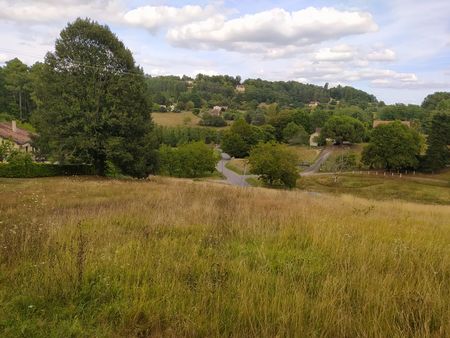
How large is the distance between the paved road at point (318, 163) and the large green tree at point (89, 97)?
182 ft

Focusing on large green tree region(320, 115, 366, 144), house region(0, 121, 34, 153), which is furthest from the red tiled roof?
large green tree region(320, 115, 366, 144)

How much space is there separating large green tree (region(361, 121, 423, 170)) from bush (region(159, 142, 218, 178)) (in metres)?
35.3

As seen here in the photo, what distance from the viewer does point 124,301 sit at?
383cm

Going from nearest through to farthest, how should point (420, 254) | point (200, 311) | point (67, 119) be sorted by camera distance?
point (200, 311) → point (420, 254) → point (67, 119)

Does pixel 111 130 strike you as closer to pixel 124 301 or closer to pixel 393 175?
pixel 124 301

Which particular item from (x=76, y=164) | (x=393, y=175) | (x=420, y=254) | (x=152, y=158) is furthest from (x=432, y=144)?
(x=420, y=254)

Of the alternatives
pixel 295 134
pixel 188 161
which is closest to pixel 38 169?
pixel 188 161

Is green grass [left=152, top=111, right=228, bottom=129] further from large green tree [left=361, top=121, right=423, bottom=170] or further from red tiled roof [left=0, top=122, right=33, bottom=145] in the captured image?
red tiled roof [left=0, top=122, right=33, bottom=145]

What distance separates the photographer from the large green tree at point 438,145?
73875 millimetres

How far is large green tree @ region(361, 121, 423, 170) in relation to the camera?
75700 mm

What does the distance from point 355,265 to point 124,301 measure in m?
2.93

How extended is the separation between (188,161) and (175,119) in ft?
254

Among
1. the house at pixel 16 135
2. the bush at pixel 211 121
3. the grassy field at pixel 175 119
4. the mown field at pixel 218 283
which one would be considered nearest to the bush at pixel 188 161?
the house at pixel 16 135

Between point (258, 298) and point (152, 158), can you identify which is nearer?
point (258, 298)
